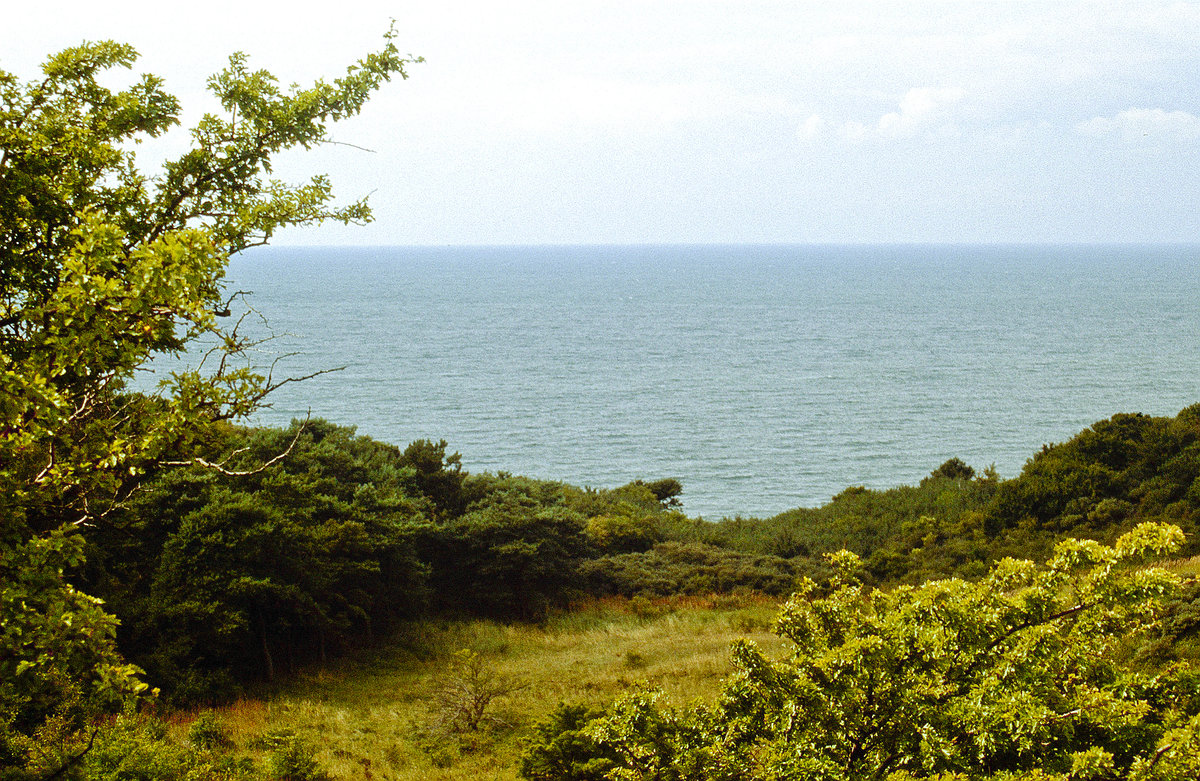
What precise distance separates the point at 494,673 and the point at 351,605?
3.80 metres

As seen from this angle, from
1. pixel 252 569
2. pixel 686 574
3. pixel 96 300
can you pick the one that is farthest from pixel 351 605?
pixel 96 300

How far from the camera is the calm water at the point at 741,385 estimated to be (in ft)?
166

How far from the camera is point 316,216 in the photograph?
8.66 meters

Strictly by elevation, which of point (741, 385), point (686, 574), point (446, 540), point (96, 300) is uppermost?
point (96, 300)

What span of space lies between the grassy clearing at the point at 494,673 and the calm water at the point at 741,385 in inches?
368

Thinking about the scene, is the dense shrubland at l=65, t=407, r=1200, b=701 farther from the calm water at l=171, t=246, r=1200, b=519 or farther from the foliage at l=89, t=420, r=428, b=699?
the calm water at l=171, t=246, r=1200, b=519

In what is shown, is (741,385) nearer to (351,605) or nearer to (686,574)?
(686,574)

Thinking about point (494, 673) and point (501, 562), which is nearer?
point (494, 673)

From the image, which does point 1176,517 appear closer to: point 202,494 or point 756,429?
point 202,494

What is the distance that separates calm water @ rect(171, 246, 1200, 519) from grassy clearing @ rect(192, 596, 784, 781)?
368 inches

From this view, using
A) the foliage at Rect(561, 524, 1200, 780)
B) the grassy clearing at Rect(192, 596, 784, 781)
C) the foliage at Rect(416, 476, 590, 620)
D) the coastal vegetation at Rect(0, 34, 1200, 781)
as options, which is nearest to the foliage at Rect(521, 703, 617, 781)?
the coastal vegetation at Rect(0, 34, 1200, 781)

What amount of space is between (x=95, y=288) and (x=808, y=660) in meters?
6.51

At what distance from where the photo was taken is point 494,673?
16625 millimetres

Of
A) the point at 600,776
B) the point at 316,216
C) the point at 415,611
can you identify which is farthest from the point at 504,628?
the point at 316,216
